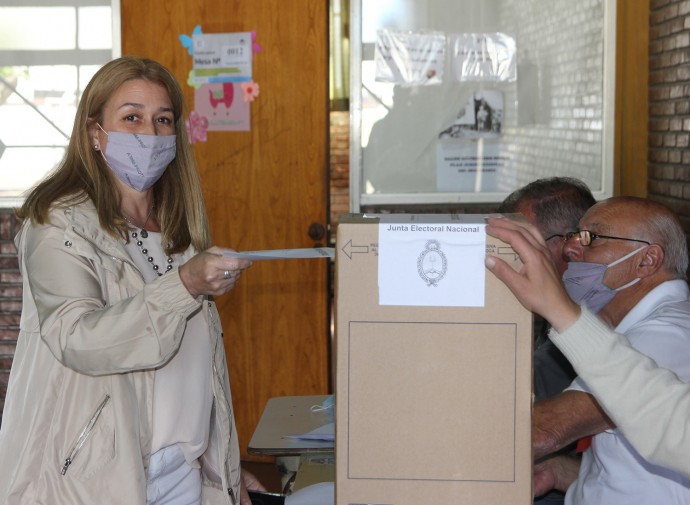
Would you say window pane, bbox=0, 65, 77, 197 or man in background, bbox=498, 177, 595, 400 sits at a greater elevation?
window pane, bbox=0, 65, 77, 197

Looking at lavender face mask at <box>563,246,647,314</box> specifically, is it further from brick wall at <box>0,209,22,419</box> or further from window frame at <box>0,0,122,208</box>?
brick wall at <box>0,209,22,419</box>

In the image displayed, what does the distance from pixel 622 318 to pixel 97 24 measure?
11.2ft

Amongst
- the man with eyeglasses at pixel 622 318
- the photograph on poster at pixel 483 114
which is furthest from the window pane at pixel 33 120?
the man with eyeglasses at pixel 622 318

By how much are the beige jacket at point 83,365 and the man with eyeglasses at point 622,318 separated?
0.85m

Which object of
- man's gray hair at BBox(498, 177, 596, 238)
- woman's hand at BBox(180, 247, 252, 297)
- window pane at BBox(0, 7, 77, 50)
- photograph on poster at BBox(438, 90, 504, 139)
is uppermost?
window pane at BBox(0, 7, 77, 50)

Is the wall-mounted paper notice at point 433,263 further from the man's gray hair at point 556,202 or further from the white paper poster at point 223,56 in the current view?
the white paper poster at point 223,56

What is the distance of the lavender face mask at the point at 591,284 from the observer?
2.38 m

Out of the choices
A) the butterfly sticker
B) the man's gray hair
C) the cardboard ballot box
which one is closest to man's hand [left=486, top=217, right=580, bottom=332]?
the cardboard ballot box

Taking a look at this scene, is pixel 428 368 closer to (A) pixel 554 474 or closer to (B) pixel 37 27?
(A) pixel 554 474

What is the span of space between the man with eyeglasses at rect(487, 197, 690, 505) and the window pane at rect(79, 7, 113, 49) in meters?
3.04

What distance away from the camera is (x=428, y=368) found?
153 cm

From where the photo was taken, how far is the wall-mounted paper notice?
152 cm

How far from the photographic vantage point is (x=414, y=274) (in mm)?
1521

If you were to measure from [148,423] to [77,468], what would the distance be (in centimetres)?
18
